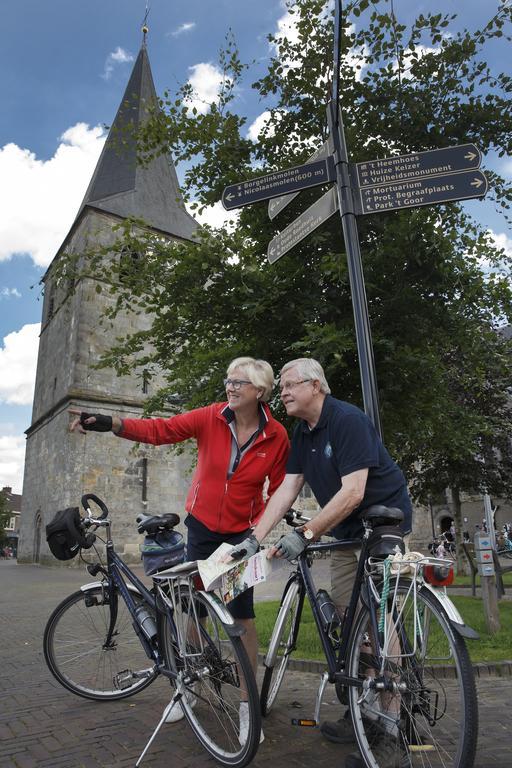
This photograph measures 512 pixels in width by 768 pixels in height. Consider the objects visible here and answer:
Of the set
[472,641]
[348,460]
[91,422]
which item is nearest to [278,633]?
[348,460]

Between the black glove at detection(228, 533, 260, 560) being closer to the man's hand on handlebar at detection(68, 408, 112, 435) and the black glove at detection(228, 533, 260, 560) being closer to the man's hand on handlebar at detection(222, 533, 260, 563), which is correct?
the man's hand on handlebar at detection(222, 533, 260, 563)

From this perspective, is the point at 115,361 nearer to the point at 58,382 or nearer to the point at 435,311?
the point at 435,311

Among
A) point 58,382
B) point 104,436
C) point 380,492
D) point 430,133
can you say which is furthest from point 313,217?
point 58,382

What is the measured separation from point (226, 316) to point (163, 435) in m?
4.85

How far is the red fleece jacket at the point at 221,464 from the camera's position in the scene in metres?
3.41

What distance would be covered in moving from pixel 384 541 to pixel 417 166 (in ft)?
9.20

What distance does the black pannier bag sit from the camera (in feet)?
12.5

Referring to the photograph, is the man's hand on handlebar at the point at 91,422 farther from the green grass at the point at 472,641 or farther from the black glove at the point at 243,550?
the green grass at the point at 472,641

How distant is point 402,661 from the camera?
8.13 ft

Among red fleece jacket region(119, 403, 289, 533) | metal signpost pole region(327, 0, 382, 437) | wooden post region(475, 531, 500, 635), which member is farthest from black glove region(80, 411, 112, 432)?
wooden post region(475, 531, 500, 635)

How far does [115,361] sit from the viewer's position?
1050 cm

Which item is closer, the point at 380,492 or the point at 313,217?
the point at 380,492

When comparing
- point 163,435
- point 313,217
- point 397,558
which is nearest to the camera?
point 397,558

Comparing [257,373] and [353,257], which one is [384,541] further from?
[353,257]
